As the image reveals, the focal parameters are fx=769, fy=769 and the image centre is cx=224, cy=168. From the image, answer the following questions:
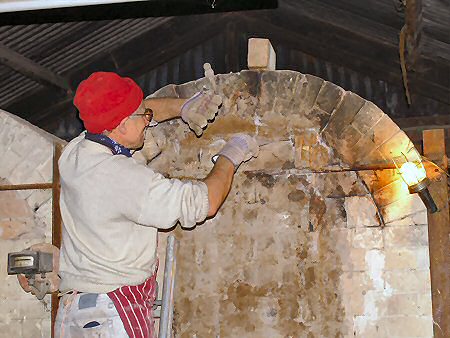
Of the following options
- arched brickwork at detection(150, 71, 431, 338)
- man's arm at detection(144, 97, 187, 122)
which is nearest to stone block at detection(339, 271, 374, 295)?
arched brickwork at detection(150, 71, 431, 338)

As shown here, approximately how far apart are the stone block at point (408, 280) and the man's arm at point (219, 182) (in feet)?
4.99

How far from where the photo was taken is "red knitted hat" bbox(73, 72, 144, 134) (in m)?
3.70

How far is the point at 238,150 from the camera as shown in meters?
4.29

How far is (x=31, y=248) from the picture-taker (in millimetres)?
5102

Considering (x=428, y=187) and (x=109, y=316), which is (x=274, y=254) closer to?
(x=428, y=187)

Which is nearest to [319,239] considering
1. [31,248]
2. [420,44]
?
[31,248]

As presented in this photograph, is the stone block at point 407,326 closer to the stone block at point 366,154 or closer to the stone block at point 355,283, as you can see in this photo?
the stone block at point 355,283

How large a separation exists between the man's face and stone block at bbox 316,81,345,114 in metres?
1.69

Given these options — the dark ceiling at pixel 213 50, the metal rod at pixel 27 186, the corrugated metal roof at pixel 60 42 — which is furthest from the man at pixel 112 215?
the corrugated metal roof at pixel 60 42

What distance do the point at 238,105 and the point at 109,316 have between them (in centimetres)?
218

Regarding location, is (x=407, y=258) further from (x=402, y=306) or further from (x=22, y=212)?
(x=22, y=212)

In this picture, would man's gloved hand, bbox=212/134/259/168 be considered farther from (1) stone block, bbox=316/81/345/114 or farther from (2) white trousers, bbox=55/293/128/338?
(2) white trousers, bbox=55/293/128/338

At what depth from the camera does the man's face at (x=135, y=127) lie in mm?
3881

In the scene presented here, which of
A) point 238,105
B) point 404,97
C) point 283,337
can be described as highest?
point 404,97
